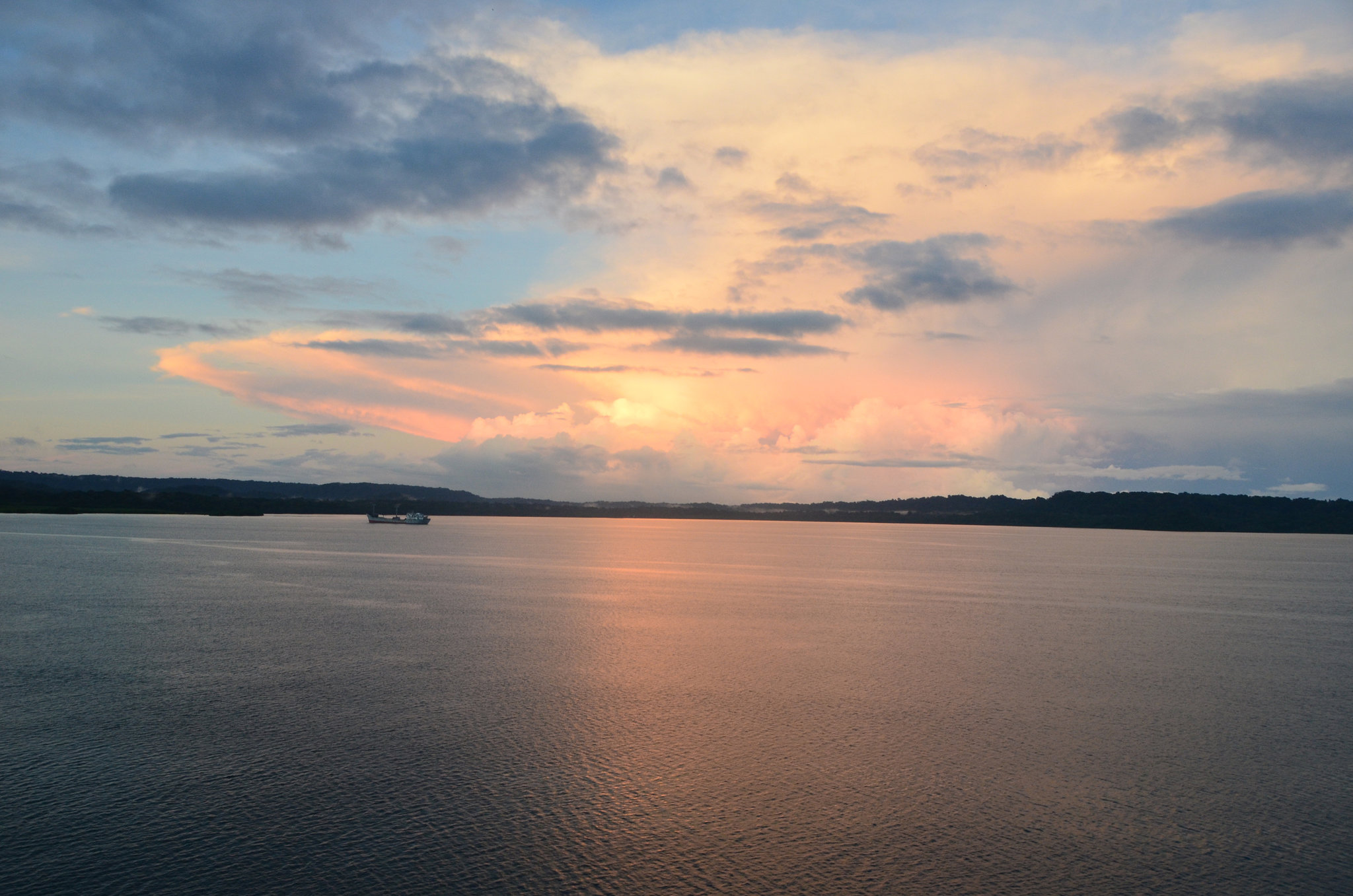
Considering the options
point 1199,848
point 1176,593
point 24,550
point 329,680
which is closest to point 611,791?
point 1199,848

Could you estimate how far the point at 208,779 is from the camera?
55.4ft

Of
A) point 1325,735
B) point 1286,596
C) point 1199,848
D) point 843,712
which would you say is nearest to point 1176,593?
point 1286,596

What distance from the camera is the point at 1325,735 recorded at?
22141 mm

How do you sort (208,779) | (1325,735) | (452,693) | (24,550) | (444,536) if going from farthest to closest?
(444,536), (24,550), (452,693), (1325,735), (208,779)

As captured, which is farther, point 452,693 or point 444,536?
point 444,536

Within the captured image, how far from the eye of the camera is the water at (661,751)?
13562 millimetres

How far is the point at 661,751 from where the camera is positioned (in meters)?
19.7

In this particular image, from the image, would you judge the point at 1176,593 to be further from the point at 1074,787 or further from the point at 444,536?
the point at 444,536

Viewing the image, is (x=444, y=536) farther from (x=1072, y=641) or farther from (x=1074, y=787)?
(x=1074, y=787)

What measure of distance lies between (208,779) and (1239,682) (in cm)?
3109

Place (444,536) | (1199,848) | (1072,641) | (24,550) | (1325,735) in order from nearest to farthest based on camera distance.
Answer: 1. (1199,848)
2. (1325,735)
3. (1072,641)
4. (24,550)
5. (444,536)

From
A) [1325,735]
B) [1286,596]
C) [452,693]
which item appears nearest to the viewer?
[1325,735]

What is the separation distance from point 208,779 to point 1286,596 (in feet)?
231

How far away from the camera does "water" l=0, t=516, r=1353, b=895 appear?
1356cm
